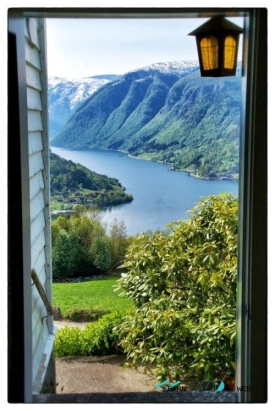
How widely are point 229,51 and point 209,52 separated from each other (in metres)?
0.11

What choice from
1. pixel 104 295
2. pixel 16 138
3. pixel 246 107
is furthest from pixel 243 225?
pixel 16 138

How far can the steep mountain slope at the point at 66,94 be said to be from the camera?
11.2 feet

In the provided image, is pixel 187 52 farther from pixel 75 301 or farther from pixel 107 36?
pixel 75 301

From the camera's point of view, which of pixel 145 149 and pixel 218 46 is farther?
pixel 145 149

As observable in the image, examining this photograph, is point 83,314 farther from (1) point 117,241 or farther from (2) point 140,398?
(2) point 140,398

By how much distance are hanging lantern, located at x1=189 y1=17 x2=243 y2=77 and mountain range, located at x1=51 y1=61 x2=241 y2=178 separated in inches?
3.1

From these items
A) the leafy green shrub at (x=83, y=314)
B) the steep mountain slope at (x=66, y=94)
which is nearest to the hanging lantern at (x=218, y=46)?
the steep mountain slope at (x=66, y=94)

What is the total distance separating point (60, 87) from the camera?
3.42 m

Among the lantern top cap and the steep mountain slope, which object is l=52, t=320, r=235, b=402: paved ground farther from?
the lantern top cap

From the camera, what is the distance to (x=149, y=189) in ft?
11.5

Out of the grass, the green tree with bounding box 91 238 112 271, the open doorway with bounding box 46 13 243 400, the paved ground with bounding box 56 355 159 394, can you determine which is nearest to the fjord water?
the open doorway with bounding box 46 13 243 400

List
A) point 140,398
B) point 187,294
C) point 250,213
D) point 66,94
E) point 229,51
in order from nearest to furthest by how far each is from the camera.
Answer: point 250,213, point 229,51, point 140,398, point 66,94, point 187,294

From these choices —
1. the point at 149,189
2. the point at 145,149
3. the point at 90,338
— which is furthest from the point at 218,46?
the point at 90,338

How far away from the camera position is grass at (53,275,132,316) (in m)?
3.50
